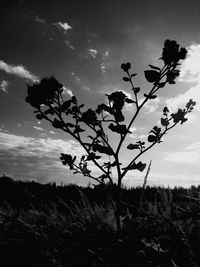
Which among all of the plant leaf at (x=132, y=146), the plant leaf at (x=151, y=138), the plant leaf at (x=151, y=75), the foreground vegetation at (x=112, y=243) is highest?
the plant leaf at (x=151, y=75)

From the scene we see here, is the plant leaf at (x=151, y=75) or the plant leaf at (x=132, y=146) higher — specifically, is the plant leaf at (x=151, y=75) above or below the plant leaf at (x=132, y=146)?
above

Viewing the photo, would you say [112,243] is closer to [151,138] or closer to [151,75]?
[151,138]

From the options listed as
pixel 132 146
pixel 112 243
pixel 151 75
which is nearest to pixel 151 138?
pixel 132 146

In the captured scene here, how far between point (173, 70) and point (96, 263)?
5.65 feet

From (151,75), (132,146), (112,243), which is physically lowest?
(112,243)

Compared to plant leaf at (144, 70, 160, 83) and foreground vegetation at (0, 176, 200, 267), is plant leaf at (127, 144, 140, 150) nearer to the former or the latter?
foreground vegetation at (0, 176, 200, 267)

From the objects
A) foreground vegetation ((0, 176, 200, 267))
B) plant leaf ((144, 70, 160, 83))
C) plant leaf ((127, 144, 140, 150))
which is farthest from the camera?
plant leaf ((127, 144, 140, 150))

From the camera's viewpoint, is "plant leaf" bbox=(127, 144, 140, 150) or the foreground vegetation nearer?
the foreground vegetation

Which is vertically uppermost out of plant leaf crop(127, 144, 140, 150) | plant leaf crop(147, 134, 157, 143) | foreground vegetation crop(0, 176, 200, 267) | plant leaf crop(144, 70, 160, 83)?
plant leaf crop(144, 70, 160, 83)

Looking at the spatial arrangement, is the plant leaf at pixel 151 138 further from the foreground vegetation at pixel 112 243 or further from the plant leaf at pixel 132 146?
the foreground vegetation at pixel 112 243

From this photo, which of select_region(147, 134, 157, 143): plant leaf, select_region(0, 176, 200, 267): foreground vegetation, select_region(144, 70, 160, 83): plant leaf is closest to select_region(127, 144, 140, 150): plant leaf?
select_region(147, 134, 157, 143): plant leaf

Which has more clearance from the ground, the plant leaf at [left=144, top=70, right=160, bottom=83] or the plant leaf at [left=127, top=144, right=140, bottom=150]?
the plant leaf at [left=144, top=70, right=160, bottom=83]

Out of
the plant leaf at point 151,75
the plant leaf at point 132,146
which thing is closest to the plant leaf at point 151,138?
the plant leaf at point 132,146

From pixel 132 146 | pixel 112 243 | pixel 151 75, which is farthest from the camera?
pixel 132 146
